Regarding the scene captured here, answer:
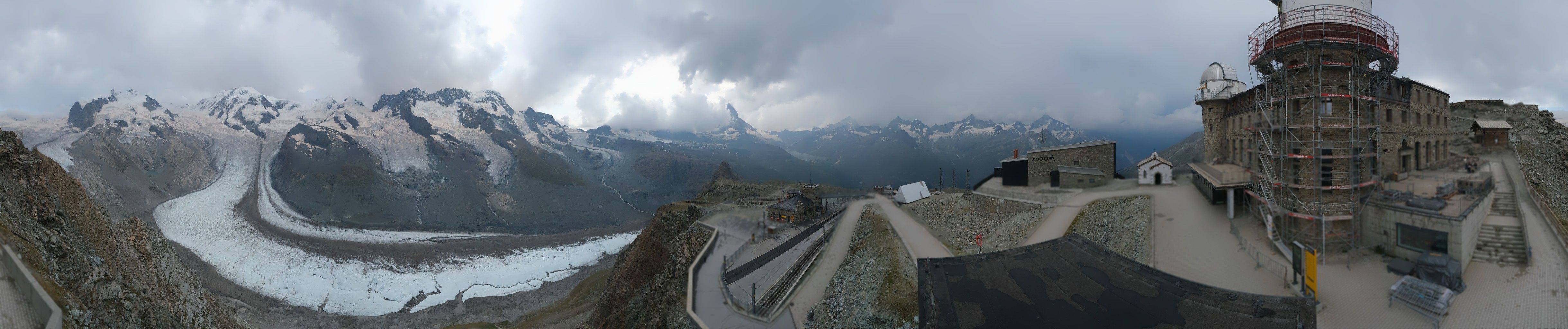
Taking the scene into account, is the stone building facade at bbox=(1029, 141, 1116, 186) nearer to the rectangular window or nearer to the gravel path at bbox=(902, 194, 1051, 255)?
the gravel path at bbox=(902, 194, 1051, 255)

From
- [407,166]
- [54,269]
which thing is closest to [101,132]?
[407,166]

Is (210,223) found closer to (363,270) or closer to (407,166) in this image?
(363,270)

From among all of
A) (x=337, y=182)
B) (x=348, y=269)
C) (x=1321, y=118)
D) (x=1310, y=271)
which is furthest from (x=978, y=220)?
(x=337, y=182)

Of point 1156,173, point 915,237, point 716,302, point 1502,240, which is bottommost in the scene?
point 716,302

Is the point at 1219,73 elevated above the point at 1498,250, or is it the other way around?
the point at 1219,73

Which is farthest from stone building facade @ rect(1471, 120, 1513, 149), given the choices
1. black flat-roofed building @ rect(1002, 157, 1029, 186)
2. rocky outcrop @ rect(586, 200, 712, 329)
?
rocky outcrop @ rect(586, 200, 712, 329)

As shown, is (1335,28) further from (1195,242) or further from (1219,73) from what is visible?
(1219,73)
